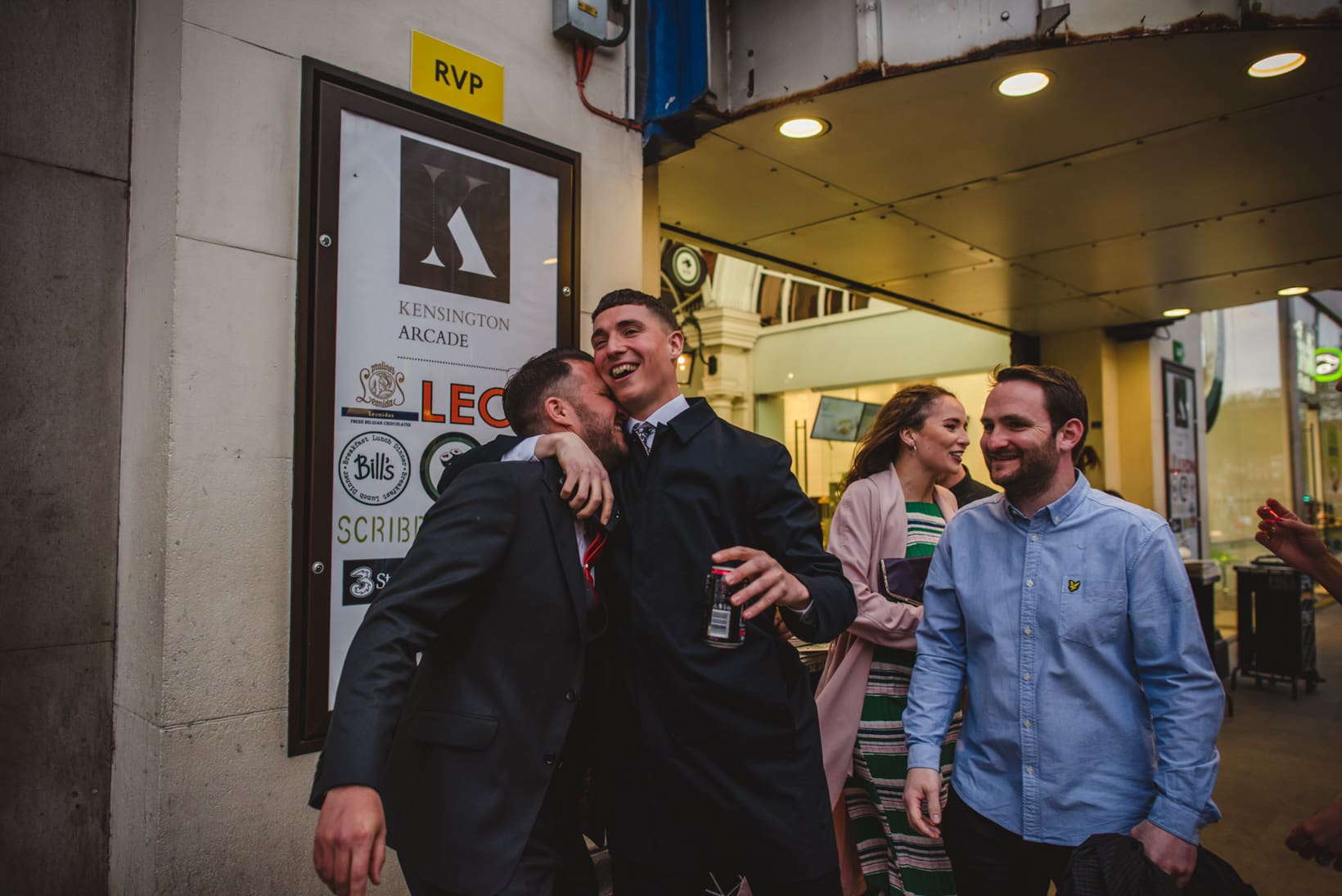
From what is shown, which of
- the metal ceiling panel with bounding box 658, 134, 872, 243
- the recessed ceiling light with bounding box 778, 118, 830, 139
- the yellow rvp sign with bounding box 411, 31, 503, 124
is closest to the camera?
the yellow rvp sign with bounding box 411, 31, 503, 124

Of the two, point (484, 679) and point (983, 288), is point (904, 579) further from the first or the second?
point (983, 288)

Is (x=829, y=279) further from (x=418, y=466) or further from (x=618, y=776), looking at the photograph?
(x=618, y=776)

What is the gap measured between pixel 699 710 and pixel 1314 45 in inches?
161

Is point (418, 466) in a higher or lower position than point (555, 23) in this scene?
lower

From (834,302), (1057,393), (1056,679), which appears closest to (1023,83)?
(1057,393)

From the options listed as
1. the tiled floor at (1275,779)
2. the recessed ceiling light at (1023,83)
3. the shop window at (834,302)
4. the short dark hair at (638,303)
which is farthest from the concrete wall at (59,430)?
the shop window at (834,302)

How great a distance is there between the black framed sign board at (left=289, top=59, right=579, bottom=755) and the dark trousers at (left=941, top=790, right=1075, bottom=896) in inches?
84.4

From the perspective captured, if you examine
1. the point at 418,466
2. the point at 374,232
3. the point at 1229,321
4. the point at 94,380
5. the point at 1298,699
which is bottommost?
the point at 1298,699

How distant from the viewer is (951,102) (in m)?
4.18

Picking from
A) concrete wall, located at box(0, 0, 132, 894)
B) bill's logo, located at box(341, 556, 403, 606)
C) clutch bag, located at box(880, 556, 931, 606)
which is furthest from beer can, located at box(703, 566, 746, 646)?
concrete wall, located at box(0, 0, 132, 894)

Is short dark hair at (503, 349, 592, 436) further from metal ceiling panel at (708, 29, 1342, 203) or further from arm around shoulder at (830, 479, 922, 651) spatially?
metal ceiling panel at (708, 29, 1342, 203)

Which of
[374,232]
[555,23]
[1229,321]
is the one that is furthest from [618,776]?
[1229,321]

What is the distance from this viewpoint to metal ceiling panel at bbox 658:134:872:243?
16.1 feet

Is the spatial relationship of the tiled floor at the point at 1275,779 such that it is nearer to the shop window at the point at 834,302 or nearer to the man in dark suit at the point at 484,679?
the man in dark suit at the point at 484,679
